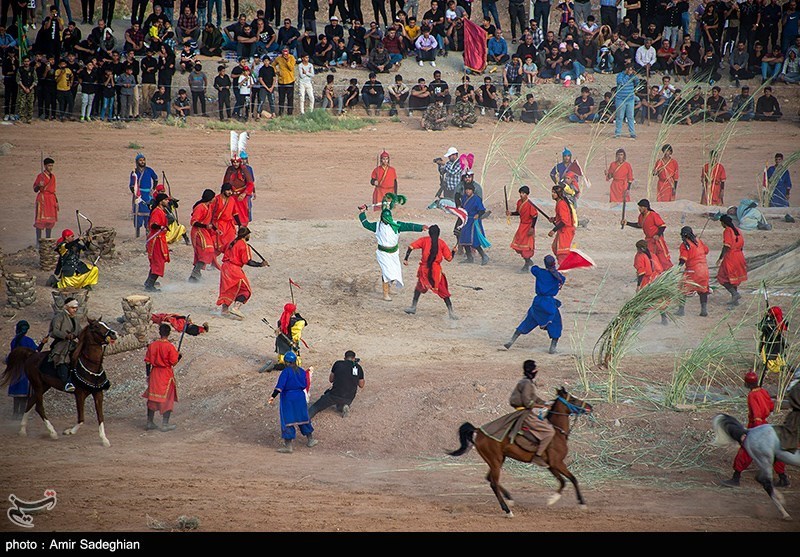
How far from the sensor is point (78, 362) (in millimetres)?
11523

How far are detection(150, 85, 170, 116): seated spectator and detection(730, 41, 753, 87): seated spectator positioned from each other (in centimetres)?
1631

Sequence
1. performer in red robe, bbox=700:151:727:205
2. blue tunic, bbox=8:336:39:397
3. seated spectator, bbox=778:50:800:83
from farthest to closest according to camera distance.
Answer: seated spectator, bbox=778:50:800:83 → performer in red robe, bbox=700:151:727:205 → blue tunic, bbox=8:336:39:397

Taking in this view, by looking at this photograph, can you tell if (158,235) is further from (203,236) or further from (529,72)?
(529,72)

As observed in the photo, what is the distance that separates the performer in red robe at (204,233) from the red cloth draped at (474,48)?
1524cm

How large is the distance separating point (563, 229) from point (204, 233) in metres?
5.89

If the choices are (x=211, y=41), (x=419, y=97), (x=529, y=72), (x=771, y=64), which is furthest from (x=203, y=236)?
(x=771, y=64)

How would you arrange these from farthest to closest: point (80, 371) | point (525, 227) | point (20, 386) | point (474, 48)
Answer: point (474, 48) < point (525, 227) < point (20, 386) < point (80, 371)

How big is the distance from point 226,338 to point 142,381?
150 cm

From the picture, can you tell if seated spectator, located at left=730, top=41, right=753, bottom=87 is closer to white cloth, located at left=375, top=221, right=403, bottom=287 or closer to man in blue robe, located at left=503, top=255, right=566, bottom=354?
white cloth, located at left=375, top=221, right=403, bottom=287

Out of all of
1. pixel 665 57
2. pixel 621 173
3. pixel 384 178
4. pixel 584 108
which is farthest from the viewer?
pixel 665 57

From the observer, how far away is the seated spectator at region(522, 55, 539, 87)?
29594mm

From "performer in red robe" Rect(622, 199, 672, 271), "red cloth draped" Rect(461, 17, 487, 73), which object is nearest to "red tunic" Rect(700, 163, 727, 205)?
"performer in red robe" Rect(622, 199, 672, 271)

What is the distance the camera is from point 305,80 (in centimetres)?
2839

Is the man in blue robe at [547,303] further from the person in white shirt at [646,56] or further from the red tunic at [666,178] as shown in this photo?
the person in white shirt at [646,56]
